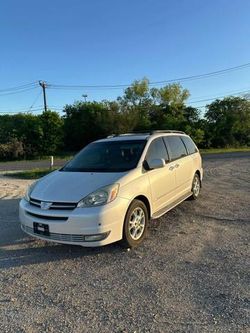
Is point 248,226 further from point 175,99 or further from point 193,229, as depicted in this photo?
point 175,99

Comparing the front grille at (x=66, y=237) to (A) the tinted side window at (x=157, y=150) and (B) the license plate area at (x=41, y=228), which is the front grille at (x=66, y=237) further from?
(A) the tinted side window at (x=157, y=150)

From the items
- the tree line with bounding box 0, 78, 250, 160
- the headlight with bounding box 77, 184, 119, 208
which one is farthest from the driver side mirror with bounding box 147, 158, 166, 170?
the tree line with bounding box 0, 78, 250, 160

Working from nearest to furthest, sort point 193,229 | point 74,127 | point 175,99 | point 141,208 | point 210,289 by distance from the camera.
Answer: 1. point 210,289
2. point 141,208
3. point 193,229
4. point 74,127
5. point 175,99

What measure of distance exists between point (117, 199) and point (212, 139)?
3672cm

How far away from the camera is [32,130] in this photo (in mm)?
34281

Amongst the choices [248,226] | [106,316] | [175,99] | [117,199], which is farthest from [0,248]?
[175,99]

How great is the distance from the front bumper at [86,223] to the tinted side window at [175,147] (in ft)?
7.51

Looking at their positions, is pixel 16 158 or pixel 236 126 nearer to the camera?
pixel 16 158

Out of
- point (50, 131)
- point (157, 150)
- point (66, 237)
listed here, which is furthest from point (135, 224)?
point (50, 131)

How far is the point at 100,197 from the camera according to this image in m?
4.66

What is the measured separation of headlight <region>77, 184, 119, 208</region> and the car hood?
0.24ft

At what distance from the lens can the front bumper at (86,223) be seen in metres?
4.48

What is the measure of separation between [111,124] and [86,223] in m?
33.1

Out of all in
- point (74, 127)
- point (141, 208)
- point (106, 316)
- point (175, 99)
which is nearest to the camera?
point (106, 316)
